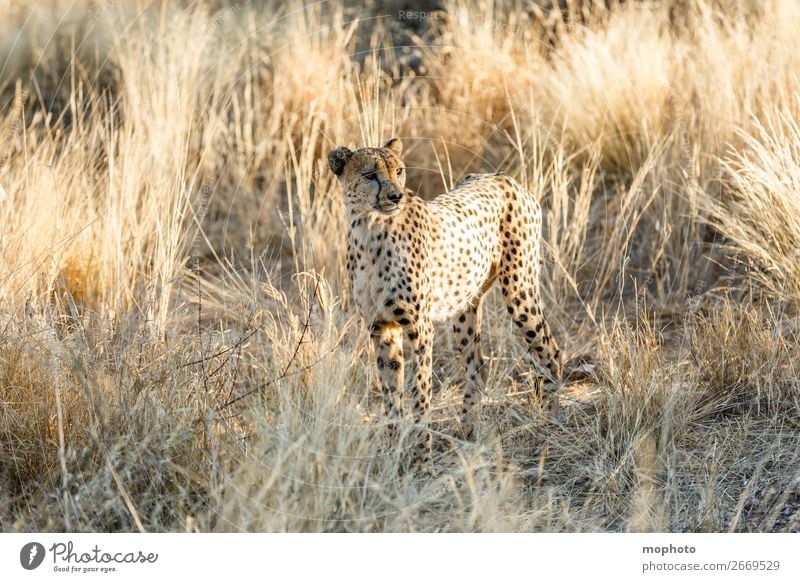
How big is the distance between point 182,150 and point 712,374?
2.82m

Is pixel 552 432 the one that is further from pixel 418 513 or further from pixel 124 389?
pixel 124 389

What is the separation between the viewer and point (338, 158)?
12.9 ft

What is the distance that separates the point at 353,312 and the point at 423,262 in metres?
0.72

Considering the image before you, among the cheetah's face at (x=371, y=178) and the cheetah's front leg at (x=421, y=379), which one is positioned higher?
the cheetah's face at (x=371, y=178)

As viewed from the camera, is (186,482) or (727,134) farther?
(727,134)

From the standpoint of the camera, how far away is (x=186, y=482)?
11.3 feet

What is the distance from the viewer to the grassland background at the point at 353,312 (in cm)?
346

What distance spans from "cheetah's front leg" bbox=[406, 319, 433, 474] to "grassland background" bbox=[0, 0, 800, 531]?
18 cm
